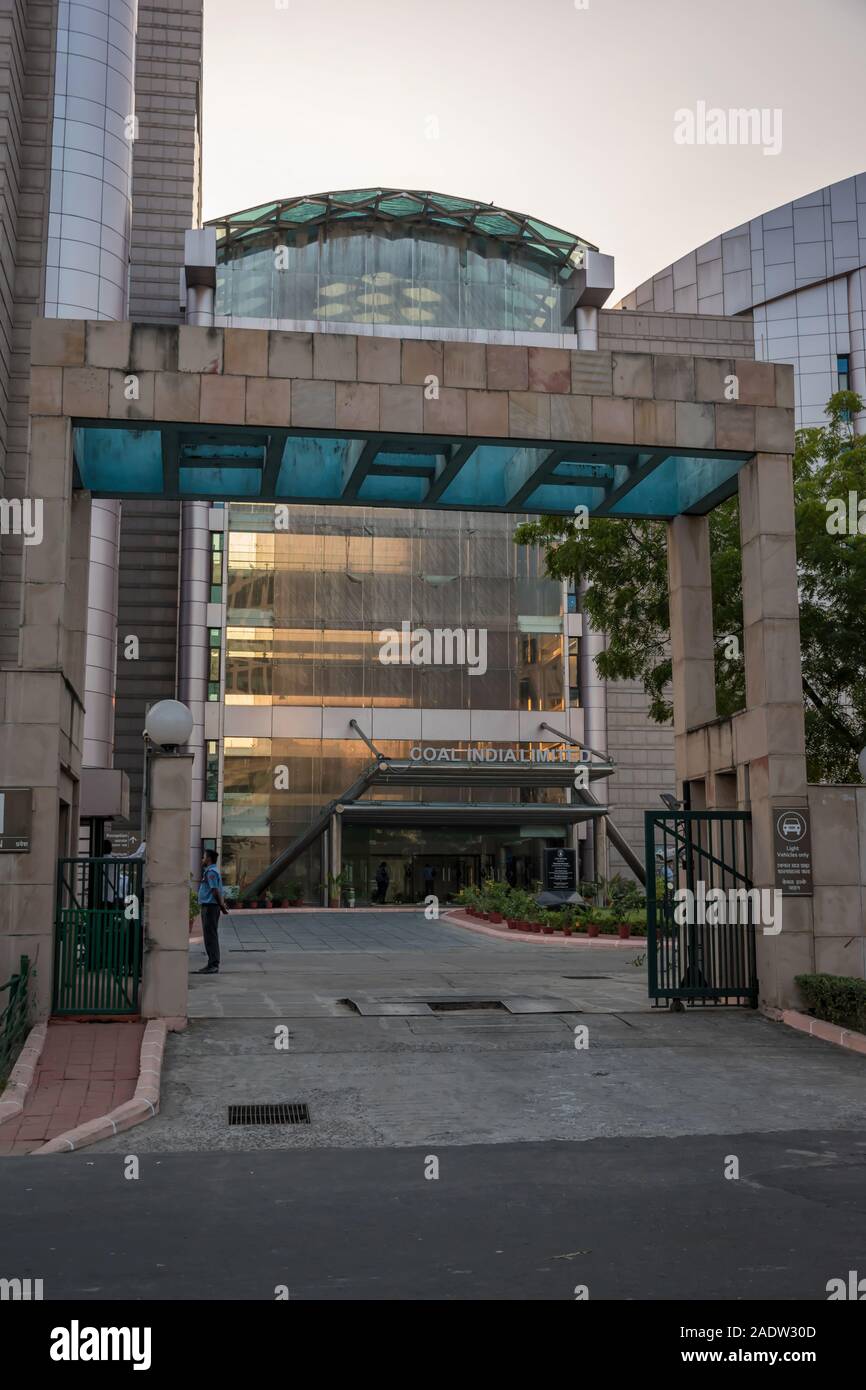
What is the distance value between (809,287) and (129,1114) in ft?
213

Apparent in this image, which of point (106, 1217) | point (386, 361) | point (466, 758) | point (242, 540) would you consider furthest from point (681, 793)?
point (242, 540)

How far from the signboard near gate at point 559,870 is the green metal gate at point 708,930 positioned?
1951cm

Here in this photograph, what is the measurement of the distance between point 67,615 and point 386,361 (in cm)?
517

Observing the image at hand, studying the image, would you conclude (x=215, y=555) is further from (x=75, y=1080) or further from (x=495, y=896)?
(x=75, y=1080)

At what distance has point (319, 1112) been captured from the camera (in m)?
10.9

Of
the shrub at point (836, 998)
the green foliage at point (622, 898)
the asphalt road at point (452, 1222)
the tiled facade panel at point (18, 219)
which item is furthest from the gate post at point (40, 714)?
the tiled facade panel at point (18, 219)

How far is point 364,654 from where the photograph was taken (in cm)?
5216

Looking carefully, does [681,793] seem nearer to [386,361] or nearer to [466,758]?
[386,361]

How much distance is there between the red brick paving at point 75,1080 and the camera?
1028cm

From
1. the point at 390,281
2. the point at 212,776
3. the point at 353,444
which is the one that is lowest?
the point at 212,776

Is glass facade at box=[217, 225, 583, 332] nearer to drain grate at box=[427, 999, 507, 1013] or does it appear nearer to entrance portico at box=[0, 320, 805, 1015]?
entrance portico at box=[0, 320, 805, 1015]

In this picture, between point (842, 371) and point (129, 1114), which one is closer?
point (129, 1114)

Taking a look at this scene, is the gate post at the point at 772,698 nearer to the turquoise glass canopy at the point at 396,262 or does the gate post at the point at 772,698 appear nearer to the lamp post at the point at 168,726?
the lamp post at the point at 168,726

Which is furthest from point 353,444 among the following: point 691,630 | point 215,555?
point 215,555
